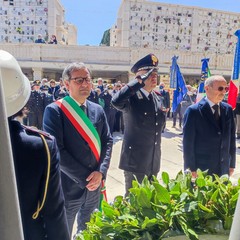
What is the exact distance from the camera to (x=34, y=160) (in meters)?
1.31

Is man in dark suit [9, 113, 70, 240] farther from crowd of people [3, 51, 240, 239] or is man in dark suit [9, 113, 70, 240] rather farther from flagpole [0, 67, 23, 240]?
crowd of people [3, 51, 240, 239]

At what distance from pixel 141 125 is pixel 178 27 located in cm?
9623

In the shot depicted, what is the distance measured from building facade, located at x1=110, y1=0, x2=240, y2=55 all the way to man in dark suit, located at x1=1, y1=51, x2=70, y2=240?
88023mm

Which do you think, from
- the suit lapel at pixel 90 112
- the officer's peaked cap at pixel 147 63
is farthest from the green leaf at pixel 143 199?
the officer's peaked cap at pixel 147 63

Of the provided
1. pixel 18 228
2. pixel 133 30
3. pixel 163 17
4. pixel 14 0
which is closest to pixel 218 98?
pixel 18 228

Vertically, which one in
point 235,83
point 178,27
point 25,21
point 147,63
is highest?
point 25,21

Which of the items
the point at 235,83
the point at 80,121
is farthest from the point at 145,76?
the point at 235,83

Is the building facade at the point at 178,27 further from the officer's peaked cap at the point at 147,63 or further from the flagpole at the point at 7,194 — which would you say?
the flagpole at the point at 7,194

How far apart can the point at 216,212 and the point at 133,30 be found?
90889mm

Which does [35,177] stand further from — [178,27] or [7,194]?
[178,27]

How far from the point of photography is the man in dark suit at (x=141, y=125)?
3.05m

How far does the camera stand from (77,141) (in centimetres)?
237

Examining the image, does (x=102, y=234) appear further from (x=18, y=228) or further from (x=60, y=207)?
(x=18, y=228)

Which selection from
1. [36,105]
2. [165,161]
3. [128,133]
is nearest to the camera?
[128,133]
